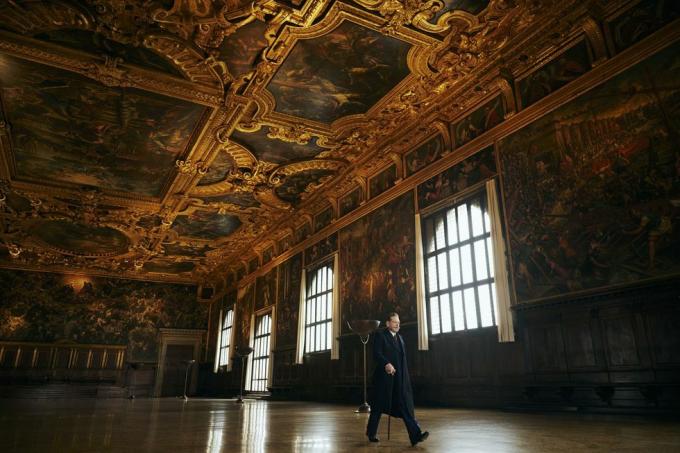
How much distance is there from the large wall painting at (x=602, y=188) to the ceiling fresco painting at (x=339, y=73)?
9.74ft

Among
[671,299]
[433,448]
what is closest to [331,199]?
[671,299]

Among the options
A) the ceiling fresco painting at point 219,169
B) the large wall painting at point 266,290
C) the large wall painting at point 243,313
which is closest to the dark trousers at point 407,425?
the ceiling fresco painting at point 219,169

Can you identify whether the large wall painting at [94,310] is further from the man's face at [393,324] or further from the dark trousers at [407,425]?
the dark trousers at [407,425]

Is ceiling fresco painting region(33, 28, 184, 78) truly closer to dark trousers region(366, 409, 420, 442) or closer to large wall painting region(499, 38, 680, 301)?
large wall painting region(499, 38, 680, 301)

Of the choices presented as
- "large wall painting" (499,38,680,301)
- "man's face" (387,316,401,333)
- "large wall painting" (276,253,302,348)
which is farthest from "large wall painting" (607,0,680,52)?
"large wall painting" (276,253,302,348)

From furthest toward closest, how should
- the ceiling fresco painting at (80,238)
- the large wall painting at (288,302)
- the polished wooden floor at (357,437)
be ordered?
the ceiling fresco painting at (80,238) → the large wall painting at (288,302) → the polished wooden floor at (357,437)

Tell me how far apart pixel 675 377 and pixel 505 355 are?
8.80 ft

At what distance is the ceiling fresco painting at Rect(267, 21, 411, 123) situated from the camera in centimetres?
836

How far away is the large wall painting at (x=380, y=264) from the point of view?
1076cm

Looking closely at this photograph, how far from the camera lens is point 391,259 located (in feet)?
37.4

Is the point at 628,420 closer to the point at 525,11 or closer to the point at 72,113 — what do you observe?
the point at 525,11

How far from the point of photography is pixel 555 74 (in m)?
7.99

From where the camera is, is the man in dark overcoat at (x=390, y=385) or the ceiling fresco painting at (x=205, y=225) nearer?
the man in dark overcoat at (x=390, y=385)

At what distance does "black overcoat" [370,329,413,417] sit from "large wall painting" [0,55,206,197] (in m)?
7.79
